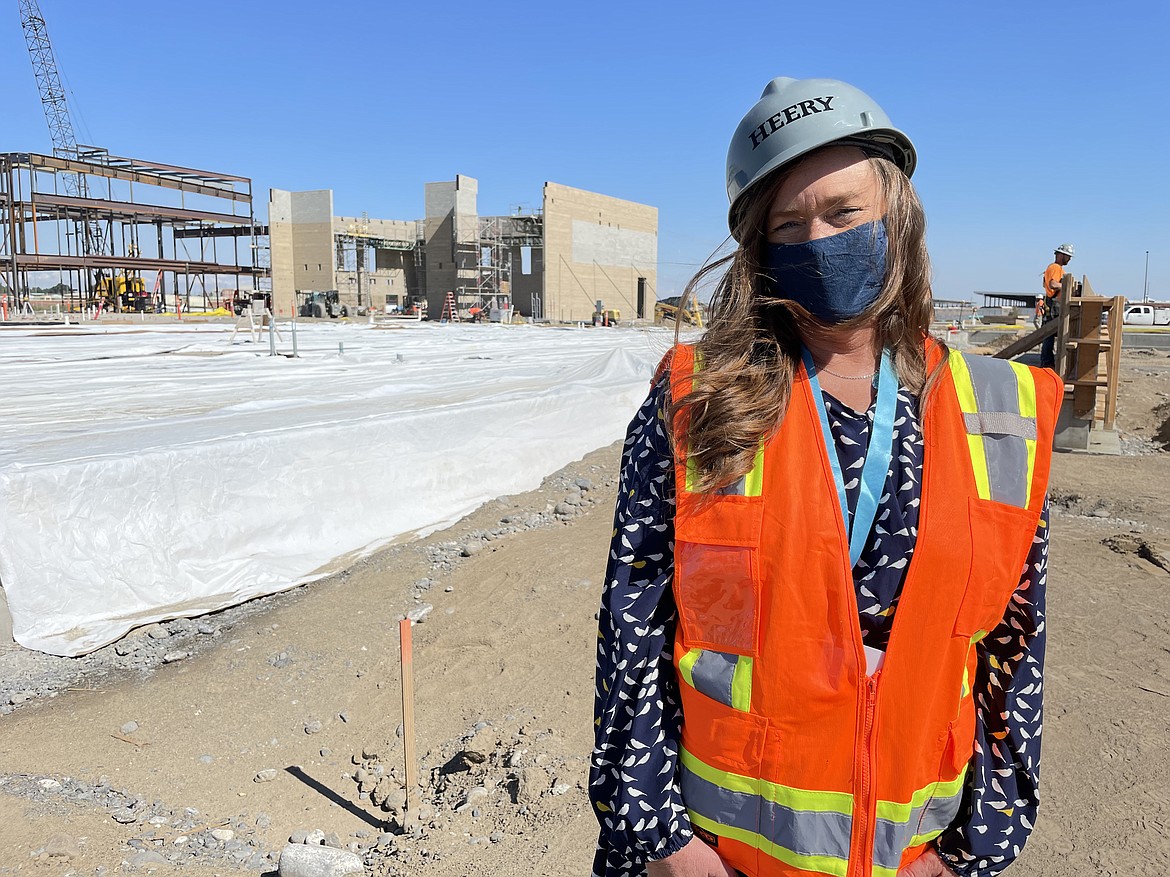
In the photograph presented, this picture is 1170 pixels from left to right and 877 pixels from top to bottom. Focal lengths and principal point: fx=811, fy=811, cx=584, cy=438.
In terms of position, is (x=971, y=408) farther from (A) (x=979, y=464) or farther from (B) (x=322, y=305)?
(B) (x=322, y=305)

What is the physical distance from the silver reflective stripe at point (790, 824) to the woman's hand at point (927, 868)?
0.66ft

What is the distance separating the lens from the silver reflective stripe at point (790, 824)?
125 centimetres

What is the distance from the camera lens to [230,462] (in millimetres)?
6031

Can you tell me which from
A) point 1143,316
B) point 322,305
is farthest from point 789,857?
point 1143,316

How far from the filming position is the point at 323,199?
44.8m

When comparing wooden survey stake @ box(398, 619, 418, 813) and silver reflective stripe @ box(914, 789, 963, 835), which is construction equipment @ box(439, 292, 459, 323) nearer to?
wooden survey stake @ box(398, 619, 418, 813)

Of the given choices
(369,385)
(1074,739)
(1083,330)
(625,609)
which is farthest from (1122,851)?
(1083,330)

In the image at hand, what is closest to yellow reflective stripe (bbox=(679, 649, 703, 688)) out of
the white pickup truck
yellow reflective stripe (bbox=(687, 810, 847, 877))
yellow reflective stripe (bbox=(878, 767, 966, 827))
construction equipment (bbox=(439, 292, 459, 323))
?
yellow reflective stripe (bbox=(687, 810, 847, 877))

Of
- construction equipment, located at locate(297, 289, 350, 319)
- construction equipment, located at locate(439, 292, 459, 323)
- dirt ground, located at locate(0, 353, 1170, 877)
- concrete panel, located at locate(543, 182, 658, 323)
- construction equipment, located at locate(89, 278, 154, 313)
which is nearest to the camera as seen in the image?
dirt ground, located at locate(0, 353, 1170, 877)

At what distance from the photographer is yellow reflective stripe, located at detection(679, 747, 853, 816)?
1242mm

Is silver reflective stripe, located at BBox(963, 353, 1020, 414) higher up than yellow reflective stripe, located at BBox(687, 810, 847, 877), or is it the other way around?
silver reflective stripe, located at BBox(963, 353, 1020, 414)

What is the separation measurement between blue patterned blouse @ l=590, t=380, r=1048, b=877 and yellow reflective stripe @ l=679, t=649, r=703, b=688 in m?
0.06

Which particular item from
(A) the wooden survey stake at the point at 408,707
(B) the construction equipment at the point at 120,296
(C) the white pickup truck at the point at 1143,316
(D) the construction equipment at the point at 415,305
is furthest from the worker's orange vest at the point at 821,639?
(C) the white pickup truck at the point at 1143,316

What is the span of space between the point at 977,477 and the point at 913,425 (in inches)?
5.0
